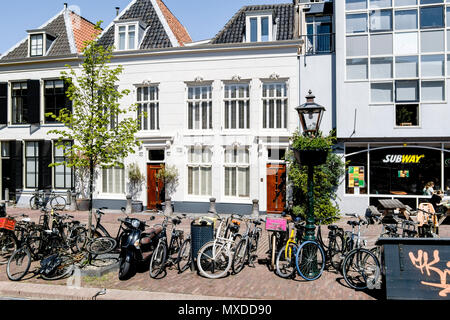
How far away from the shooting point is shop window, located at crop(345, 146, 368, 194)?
14469 millimetres

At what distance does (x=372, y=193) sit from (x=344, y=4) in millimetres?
7832

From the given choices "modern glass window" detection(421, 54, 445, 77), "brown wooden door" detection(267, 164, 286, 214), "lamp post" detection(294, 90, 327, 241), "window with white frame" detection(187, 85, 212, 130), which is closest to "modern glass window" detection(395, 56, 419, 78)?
"modern glass window" detection(421, 54, 445, 77)

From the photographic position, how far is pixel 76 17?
1983 cm

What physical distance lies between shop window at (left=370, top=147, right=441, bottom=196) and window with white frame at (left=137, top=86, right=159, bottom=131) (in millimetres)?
9671

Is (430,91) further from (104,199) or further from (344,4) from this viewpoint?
(104,199)

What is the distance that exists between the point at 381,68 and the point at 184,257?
1112cm

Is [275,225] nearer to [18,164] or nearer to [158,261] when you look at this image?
[158,261]

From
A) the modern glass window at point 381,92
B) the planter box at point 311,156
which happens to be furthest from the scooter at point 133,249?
the modern glass window at point 381,92

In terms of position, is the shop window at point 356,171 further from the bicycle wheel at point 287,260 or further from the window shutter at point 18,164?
the window shutter at point 18,164

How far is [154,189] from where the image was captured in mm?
16344

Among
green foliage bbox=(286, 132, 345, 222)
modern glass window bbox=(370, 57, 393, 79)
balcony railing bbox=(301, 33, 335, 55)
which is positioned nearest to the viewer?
green foliage bbox=(286, 132, 345, 222)

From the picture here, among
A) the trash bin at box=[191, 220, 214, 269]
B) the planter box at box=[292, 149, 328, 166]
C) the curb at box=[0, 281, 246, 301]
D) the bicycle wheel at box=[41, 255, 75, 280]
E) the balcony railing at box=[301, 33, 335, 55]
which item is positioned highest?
the balcony railing at box=[301, 33, 335, 55]

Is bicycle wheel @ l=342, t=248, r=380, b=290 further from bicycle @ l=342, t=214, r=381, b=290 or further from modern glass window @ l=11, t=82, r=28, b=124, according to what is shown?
modern glass window @ l=11, t=82, r=28, b=124

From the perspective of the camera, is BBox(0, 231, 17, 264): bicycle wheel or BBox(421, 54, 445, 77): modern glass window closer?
BBox(0, 231, 17, 264): bicycle wheel
